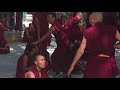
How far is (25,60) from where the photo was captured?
4.09m

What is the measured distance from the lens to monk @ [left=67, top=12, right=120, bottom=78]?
3902mm

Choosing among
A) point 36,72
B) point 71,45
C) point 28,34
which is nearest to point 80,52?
point 71,45

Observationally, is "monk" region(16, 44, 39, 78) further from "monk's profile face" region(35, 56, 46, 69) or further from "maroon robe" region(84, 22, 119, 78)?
"maroon robe" region(84, 22, 119, 78)

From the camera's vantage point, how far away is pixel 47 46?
4098 mm

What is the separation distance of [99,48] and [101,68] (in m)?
0.30

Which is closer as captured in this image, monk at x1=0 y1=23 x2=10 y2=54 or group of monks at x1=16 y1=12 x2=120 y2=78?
group of monks at x1=16 y1=12 x2=120 y2=78

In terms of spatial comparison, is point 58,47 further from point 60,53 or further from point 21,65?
point 21,65

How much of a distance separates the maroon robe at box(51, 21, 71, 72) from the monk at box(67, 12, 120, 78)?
190 millimetres

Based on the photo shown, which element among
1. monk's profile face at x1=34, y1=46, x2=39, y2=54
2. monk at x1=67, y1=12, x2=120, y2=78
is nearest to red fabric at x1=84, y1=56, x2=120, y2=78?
monk at x1=67, y1=12, x2=120, y2=78

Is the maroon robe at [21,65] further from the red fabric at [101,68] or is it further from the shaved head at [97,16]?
the shaved head at [97,16]

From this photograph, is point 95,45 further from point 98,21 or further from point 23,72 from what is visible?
point 23,72

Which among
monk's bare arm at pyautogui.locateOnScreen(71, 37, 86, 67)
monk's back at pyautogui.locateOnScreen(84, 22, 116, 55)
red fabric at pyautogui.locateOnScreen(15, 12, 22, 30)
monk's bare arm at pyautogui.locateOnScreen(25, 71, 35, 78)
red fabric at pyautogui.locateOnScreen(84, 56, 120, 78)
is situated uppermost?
red fabric at pyautogui.locateOnScreen(15, 12, 22, 30)
